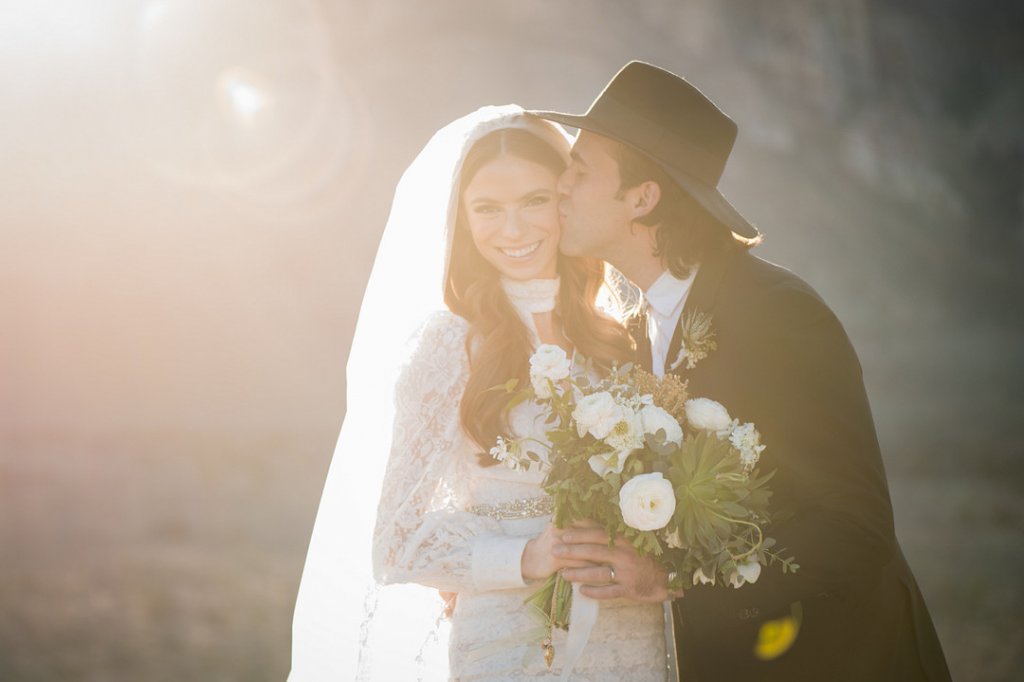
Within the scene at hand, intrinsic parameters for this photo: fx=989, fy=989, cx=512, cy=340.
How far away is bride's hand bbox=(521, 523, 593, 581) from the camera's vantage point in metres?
2.67

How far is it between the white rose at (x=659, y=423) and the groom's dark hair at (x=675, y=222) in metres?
0.68

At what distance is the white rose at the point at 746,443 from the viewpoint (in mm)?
2434

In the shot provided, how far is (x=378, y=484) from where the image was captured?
330 cm

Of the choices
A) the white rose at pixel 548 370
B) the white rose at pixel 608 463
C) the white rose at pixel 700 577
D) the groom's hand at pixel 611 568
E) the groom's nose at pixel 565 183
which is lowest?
the white rose at pixel 700 577

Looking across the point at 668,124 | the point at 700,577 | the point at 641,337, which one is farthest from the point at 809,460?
the point at 668,124

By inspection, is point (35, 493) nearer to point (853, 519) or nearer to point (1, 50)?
point (1, 50)

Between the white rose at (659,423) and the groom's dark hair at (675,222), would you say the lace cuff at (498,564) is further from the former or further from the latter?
the groom's dark hair at (675,222)

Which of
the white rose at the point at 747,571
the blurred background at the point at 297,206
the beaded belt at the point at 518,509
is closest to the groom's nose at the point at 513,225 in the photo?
the beaded belt at the point at 518,509

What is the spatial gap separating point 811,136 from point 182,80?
7.45 m

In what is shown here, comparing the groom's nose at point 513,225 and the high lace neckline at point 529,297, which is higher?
the groom's nose at point 513,225

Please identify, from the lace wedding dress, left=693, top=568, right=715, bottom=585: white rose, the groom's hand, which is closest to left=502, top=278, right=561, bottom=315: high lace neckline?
the lace wedding dress

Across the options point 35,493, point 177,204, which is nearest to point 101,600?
point 35,493

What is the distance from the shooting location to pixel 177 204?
11930 mm

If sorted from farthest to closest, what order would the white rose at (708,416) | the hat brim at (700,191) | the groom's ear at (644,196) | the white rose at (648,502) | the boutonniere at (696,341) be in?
the groom's ear at (644,196), the hat brim at (700,191), the boutonniere at (696,341), the white rose at (708,416), the white rose at (648,502)
